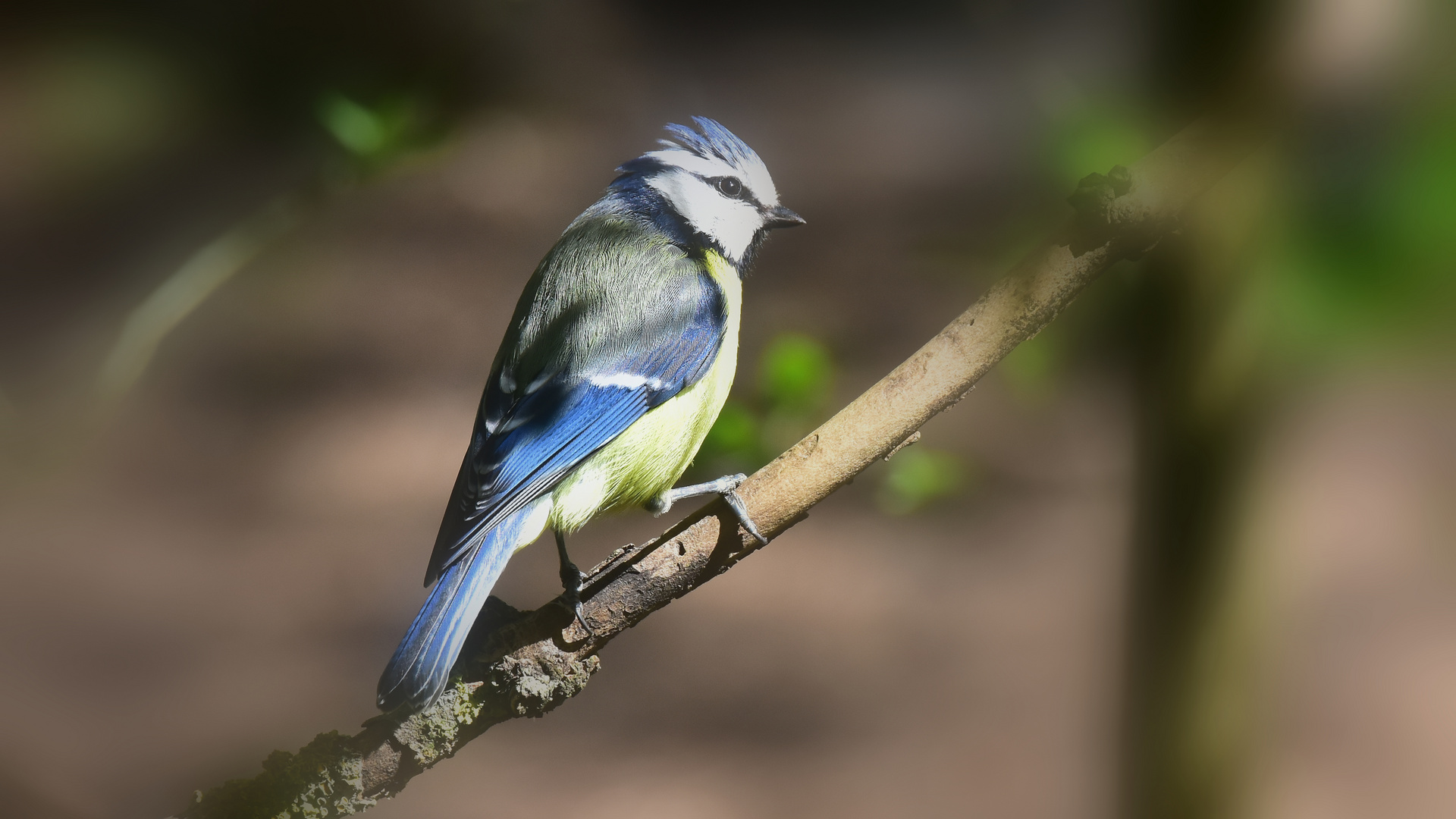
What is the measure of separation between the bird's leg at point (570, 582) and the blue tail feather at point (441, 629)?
0.05m

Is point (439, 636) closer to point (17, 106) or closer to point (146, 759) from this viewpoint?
point (146, 759)

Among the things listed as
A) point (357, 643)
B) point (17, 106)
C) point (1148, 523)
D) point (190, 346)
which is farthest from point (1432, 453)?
point (17, 106)

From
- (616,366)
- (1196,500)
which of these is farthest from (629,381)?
(1196,500)

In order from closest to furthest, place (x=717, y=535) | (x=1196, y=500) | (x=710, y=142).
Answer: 1. (x=1196, y=500)
2. (x=717, y=535)
3. (x=710, y=142)

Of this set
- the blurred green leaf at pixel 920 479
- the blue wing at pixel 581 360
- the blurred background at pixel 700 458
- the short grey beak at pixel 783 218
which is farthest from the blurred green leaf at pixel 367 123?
the blurred green leaf at pixel 920 479

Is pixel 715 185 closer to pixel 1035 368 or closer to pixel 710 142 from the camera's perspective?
pixel 710 142

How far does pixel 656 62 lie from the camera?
Answer: 70 cm

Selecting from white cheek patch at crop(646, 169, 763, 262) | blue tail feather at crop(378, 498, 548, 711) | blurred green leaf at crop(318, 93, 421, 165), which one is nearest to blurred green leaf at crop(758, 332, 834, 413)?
white cheek patch at crop(646, 169, 763, 262)

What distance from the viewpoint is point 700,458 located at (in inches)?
26.4

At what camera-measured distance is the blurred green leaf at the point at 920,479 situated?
0.73 m

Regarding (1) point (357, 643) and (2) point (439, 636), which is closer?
(2) point (439, 636)

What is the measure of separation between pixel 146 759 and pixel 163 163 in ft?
1.52

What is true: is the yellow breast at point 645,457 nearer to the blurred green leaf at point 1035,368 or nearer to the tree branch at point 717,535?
the tree branch at point 717,535

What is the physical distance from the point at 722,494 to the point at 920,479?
0.21 meters
